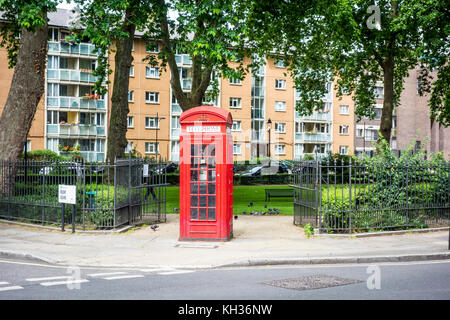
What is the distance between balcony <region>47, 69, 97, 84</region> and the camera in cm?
5225

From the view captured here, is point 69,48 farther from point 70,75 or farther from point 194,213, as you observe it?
point 194,213

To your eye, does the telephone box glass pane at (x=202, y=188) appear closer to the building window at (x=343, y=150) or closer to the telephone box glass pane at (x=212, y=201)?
the telephone box glass pane at (x=212, y=201)

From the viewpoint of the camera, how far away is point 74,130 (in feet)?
175

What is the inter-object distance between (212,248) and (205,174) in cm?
176

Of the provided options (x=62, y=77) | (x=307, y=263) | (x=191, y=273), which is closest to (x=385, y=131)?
(x=307, y=263)

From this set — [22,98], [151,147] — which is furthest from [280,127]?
[22,98]

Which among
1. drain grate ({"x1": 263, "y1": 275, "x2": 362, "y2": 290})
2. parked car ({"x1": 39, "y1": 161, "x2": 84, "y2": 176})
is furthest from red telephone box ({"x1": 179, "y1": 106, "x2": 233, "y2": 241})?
drain grate ({"x1": 263, "y1": 275, "x2": 362, "y2": 290})

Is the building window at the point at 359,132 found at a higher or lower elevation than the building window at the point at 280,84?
lower

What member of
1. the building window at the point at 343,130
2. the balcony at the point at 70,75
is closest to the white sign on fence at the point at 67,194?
the balcony at the point at 70,75

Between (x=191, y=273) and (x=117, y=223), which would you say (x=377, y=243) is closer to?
(x=191, y=273)

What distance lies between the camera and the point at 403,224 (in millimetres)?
14000

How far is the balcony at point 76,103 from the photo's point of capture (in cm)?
5238

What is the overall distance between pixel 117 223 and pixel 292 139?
51936mm

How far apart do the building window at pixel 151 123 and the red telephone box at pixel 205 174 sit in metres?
45.3
